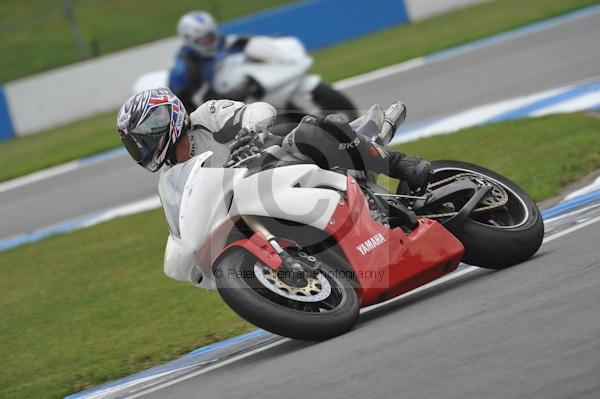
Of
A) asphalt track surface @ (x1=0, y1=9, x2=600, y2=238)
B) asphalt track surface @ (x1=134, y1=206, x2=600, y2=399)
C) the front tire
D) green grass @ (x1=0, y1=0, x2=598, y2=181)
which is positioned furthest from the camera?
Result: green grass @ (x1=0, y1=0, x2=598, y2=181)

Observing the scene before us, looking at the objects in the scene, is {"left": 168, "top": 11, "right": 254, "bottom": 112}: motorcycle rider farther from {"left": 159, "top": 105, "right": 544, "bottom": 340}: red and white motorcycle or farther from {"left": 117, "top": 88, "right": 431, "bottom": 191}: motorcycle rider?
{"left": 159, "top": 105, "right": 544, "bottom": 340}: red and white motorcycle

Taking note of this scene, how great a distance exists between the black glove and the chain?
3.26 ft

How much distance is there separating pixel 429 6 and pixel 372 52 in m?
3.44

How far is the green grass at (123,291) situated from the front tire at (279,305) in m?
1.35

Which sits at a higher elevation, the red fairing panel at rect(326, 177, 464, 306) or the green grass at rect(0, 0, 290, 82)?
the red fairing panel at rect(326, 177, 464, 306)

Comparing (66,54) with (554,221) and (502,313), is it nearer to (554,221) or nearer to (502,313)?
(554,221)

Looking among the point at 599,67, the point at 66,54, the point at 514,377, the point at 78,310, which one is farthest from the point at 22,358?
the point at 66,54

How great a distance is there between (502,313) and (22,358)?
3639mm

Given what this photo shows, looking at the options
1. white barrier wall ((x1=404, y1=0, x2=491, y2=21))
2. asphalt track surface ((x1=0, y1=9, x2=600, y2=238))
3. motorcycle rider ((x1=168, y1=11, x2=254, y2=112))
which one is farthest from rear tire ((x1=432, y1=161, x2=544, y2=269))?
white barrier wall ((x1=404, y1=0, x2=491, y2=21))

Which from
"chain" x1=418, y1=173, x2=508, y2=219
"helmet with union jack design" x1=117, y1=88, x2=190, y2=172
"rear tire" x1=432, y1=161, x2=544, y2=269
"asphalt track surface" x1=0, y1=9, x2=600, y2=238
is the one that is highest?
"helmet with union jack design" x1=117, y1=88, x2=190, y2=172

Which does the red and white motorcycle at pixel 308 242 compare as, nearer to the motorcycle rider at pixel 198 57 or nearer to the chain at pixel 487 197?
the chain at pixel 487 197

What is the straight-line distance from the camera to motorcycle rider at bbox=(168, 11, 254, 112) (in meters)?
12.5

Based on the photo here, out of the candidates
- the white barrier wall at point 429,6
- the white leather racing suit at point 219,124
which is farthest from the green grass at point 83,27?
the white leather racing suit at point 219,124

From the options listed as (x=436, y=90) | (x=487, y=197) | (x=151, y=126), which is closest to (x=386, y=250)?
(x=487, y=197)
